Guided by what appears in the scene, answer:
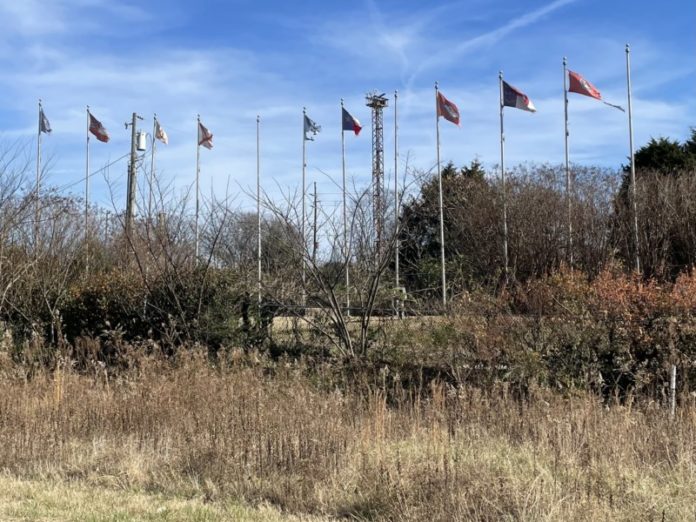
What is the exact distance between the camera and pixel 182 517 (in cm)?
Answer: 502

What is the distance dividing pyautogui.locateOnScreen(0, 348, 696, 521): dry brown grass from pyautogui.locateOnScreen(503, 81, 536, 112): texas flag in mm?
19232

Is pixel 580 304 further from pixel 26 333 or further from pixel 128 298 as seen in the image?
pixel 26 333

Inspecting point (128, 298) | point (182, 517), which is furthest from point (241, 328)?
point (182, 517)

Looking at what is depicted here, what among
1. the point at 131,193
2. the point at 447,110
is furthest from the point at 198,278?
the point at 447,110

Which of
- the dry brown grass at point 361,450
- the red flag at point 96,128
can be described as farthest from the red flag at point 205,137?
the dry brown grass at point 361,450

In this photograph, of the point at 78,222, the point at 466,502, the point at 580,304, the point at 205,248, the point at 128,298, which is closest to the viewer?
the point at 466,502

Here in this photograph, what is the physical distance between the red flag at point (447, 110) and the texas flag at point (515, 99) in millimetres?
1929

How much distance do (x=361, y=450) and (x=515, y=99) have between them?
2185 centimetres

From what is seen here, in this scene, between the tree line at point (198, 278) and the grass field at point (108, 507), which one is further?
the tree line at point (198, 278)

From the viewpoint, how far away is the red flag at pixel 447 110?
88.1 ft

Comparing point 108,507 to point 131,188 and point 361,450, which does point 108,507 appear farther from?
point 131,188

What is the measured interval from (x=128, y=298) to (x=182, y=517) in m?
11.1

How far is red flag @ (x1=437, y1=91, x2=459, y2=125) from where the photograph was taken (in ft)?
88.1

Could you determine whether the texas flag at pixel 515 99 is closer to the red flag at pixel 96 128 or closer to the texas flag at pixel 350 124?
the texas flag at pixel 350 124
